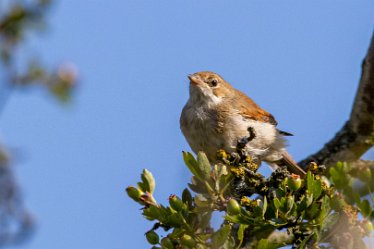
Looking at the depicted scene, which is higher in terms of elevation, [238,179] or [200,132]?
[200,132]

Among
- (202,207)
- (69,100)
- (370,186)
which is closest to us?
(370,186)

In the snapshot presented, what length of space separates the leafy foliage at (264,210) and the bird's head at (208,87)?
3081 millimetres

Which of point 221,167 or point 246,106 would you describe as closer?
point 221,167

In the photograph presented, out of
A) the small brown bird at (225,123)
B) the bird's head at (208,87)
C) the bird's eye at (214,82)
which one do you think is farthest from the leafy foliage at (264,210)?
the bird's eye at (214,82)

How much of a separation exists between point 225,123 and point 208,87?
0.81 meters

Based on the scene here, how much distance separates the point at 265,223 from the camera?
319cm

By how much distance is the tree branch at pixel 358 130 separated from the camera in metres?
4.55

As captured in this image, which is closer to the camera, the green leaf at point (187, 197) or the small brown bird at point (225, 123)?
the green leaf at point (187, 197)

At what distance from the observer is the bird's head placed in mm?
6691

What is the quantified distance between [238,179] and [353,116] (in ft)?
4.59

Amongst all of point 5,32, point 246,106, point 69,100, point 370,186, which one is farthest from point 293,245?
point 246,106

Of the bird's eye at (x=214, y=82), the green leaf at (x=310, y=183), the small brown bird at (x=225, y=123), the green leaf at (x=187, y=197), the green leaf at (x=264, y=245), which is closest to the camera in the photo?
the green leaf at (x=264, y=245)

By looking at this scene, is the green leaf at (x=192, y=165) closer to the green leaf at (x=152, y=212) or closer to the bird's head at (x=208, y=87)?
the green leaf at (x=152, y=212)

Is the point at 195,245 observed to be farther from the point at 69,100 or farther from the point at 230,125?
the point at 230,125
